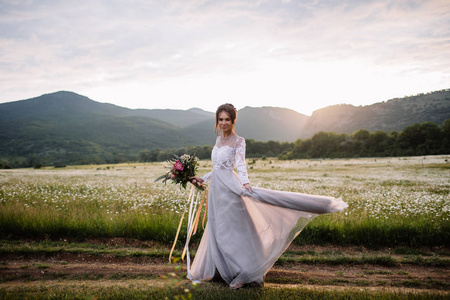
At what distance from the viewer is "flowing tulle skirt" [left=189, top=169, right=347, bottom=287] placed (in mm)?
5234

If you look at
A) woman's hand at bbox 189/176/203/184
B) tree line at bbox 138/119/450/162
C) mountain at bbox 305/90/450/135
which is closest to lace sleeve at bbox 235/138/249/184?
woman's hand at bbox 189/176/203/184

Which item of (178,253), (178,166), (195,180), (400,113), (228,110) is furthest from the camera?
(400,113)

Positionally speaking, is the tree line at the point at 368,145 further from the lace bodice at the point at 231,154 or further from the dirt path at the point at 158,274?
the lace bodice at the point at 231,154

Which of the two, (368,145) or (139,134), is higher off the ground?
(139,134)

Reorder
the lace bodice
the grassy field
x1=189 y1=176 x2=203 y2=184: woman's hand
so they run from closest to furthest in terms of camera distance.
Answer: the grassy field, the lace bodice, x1=189 y1=176 x2=203 y2=184: woman's hand

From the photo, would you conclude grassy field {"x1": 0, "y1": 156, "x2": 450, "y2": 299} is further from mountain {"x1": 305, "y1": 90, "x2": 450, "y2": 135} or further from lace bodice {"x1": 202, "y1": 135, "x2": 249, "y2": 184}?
mountain {"x1": 305, "y1": 90, "x2": 450, "y2": 135}

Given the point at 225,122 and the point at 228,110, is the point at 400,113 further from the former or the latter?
the point at 225,122

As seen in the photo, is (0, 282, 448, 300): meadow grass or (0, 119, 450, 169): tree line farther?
(0, 119, 450, 169): tree line

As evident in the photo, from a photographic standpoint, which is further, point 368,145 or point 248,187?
point 368,145

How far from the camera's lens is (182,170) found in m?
6.05

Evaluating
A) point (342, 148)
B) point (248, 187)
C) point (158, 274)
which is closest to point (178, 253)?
point (158, 274)

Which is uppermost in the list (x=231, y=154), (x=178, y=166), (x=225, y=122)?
(x=225, y=122)

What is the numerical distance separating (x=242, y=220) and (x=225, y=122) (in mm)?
2278

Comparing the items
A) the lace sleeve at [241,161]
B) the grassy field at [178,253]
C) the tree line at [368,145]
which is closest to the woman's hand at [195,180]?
the lace sleeve at [241,161]
